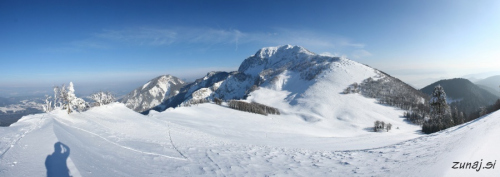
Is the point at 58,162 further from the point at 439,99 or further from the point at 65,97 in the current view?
the point at 439,99

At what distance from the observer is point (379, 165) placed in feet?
41.7

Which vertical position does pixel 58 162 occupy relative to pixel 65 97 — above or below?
below

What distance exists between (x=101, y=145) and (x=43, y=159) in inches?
217

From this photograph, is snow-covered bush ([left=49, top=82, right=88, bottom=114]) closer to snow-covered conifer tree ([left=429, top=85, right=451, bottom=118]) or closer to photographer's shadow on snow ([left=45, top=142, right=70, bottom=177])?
photographer's shadow on snow ([left=45, top=142, right=70, bottom=177])

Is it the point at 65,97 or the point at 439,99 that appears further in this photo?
the point at 439,99

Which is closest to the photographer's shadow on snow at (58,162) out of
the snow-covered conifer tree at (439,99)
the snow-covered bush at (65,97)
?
the snow-covered bush at (65,97)

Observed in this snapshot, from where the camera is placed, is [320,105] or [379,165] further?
[320,105]

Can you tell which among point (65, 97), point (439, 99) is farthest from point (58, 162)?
point (439, 99)

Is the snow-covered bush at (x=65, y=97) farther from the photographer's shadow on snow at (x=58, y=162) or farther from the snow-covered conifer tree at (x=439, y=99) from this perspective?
the snow-covered conifer tree at (x=439, y=99)

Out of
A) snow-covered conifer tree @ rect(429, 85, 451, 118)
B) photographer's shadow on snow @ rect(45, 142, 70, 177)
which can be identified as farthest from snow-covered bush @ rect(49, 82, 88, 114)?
snow-covered conifer tree @ rect(429, 85, 451, 118)

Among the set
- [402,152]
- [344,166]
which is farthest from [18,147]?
[402,152]

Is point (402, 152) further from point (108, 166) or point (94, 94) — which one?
point (94, 94)

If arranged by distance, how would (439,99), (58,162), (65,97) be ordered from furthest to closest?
1. (439,99)
2. (65,97)
3. (58,162)

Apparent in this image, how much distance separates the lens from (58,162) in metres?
11.5
